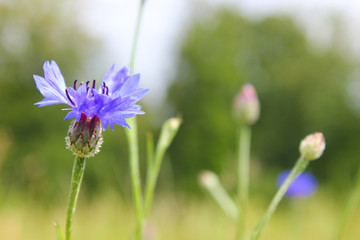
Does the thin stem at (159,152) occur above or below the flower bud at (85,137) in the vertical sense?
below

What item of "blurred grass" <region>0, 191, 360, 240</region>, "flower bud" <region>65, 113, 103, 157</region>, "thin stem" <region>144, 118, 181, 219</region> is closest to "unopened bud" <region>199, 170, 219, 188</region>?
"thin stem" <region>144, 118, 181, 219</region>

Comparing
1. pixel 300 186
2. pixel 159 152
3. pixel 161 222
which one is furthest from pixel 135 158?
pixel 161 222

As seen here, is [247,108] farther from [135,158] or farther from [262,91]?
[262,91]

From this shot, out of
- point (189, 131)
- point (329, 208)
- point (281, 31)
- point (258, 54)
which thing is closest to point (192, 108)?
point (189, 131)

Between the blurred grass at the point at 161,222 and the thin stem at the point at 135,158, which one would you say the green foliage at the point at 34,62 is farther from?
the thin stem at the point at 135,158

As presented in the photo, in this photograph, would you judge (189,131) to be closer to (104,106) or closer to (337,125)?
(337,125)

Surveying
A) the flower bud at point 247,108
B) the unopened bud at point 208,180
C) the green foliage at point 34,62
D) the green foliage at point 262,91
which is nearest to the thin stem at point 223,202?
the unopened bud at point 208,180
